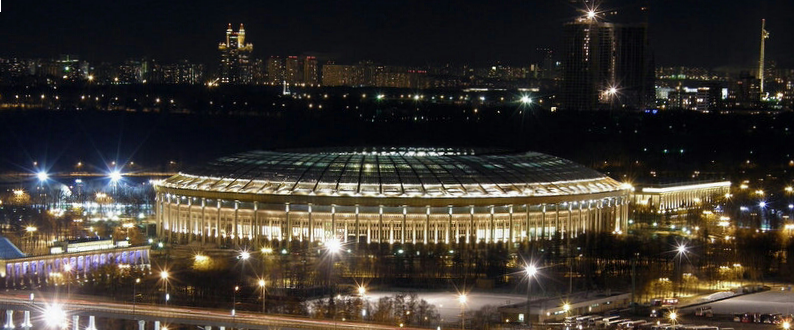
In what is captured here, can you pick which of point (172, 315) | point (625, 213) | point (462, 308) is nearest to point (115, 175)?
point (625, 213)

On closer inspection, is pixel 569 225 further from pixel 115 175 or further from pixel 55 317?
pixel 115 175

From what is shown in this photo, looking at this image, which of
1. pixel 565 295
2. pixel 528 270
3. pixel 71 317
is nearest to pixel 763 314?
pixel 565 295

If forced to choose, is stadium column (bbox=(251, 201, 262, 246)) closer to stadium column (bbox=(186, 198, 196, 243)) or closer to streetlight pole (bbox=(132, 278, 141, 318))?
stadium column (bbox=(186, 198, 196, 243))

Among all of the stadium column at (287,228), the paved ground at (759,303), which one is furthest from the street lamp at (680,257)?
the stadium column at (287,228)

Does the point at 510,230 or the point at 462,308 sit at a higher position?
the point at 510,230

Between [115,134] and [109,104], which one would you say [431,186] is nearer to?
[115,134]

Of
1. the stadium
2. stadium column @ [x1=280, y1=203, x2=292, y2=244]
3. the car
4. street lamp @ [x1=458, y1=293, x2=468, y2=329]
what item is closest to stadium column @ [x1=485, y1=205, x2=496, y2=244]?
the stadium
